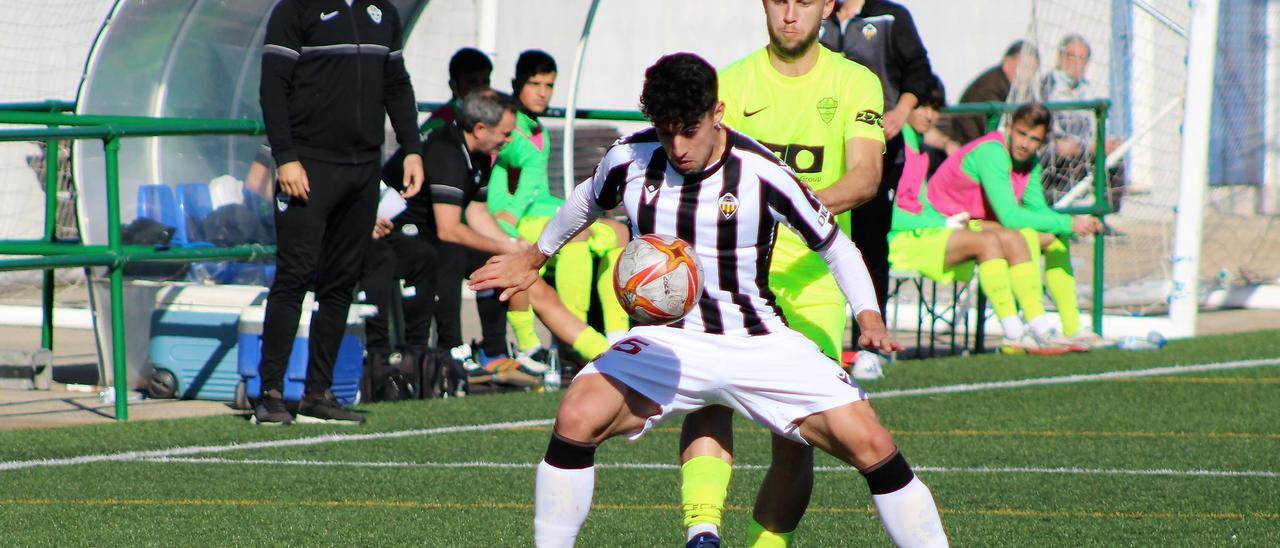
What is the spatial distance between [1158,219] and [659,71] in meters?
10.6

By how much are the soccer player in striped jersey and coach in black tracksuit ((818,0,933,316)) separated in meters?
5.19

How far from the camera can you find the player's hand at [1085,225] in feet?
38.8

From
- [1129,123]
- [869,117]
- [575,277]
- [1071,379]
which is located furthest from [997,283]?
[869,117]

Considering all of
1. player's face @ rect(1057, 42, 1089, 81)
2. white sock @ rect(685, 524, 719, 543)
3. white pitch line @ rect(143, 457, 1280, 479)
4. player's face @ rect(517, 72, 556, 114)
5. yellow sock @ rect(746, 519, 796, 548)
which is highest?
player's face @ rect(1057, 42, 1089, 81)

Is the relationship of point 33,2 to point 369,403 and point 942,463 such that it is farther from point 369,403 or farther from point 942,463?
point 942,463

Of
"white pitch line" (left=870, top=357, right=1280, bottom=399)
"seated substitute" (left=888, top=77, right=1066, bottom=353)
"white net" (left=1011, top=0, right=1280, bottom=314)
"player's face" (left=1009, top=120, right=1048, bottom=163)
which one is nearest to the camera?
"white pitch line" (left=870, top=357, right=1280, bottom=399)

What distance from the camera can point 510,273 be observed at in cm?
495

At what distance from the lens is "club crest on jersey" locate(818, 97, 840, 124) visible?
5816 mm

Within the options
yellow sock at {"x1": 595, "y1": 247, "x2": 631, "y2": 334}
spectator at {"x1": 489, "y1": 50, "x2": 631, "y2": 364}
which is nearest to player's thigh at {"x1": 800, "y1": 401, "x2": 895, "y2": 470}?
yellow sock at {"x1": 595, "y1": 247, "x2": 631, "y2": 334}

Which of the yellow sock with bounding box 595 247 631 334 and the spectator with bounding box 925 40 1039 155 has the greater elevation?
the spectator with bounding box 925 40 1039 155

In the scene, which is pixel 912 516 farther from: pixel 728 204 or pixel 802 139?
pixel 802 139

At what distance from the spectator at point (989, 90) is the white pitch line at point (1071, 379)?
308 cm

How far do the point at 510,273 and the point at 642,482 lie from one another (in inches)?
86.9

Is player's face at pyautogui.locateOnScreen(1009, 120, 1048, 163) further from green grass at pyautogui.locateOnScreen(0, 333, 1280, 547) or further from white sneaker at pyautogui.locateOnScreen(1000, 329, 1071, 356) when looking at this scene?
green grass at pyautogui.locateOnScreen(0, 333, 1280, 547)
